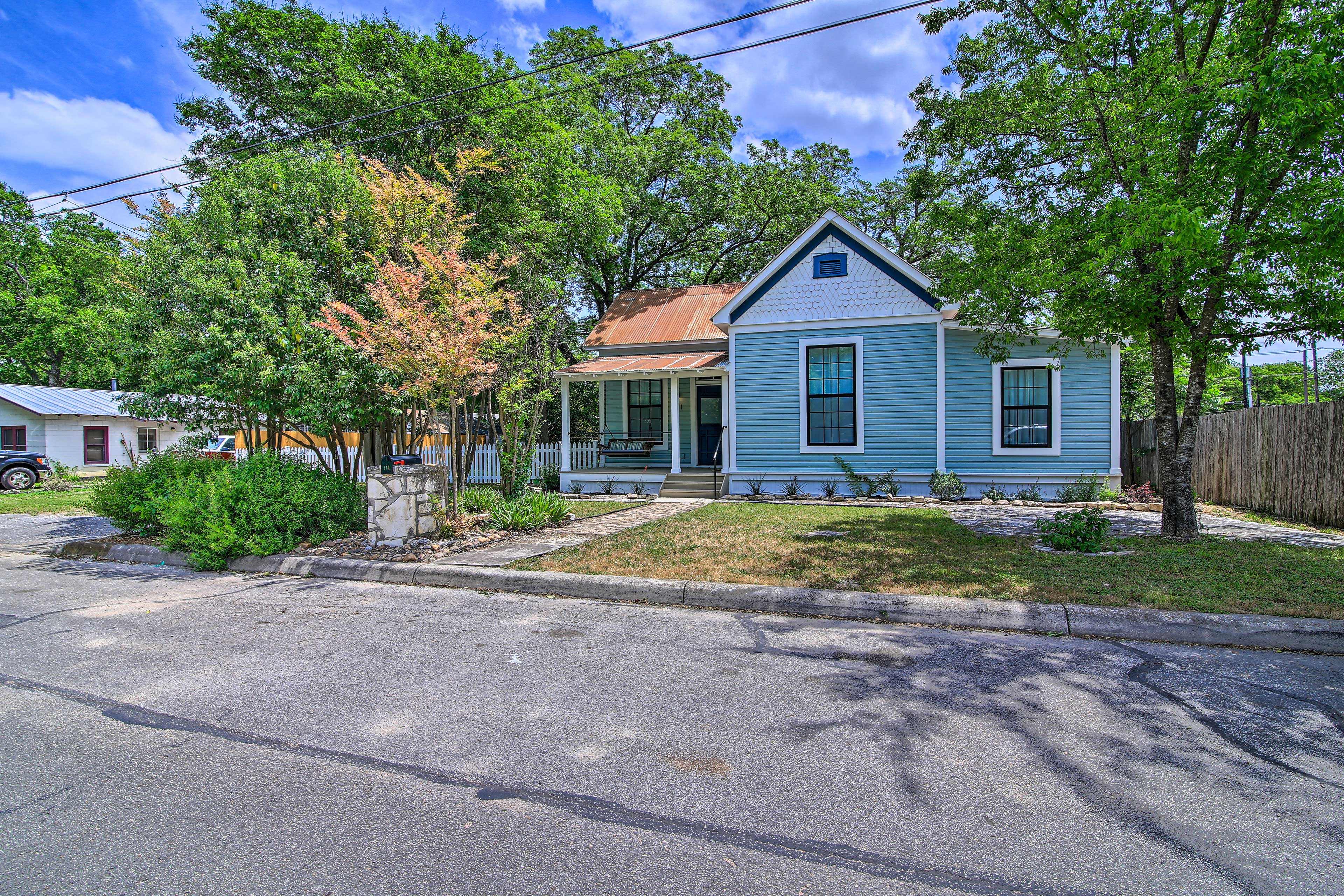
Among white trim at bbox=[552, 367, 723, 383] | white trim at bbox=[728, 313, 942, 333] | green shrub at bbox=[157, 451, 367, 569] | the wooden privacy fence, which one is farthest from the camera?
white trim at bbox=[552, 367, 723, 383]

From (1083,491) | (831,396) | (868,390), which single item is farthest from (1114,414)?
(831,396)

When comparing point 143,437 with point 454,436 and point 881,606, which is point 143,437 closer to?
point 454,436

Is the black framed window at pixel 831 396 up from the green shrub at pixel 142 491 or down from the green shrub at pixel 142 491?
up

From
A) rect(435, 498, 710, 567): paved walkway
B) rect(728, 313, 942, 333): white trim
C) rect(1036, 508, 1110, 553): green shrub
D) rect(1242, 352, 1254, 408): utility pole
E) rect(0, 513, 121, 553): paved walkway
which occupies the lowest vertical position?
rect(0, 513, 121, 553): paved walkway

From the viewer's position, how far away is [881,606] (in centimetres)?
594

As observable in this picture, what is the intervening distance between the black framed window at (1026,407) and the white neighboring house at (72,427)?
88.1 ft

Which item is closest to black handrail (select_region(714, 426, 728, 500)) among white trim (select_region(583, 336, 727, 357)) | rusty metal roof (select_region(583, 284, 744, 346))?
white trim (select_region(583, 336, 727, 357))

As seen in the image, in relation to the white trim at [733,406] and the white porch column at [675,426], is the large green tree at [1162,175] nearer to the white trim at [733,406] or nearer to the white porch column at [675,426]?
the white trim at [733,406]

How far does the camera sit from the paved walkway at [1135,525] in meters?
8.87

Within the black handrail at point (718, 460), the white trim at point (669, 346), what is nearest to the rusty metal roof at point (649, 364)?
the white trim at point (669, 346)

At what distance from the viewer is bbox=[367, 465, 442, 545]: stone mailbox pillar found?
8.63 m

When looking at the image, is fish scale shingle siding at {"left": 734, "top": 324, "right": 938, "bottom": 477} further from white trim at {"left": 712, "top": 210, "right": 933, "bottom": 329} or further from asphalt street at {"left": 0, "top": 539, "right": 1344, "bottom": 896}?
asphalt street at {"left": 0, "top": 539, "right": 1344, "bottom": 896}

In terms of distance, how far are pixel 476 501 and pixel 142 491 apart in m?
5.04

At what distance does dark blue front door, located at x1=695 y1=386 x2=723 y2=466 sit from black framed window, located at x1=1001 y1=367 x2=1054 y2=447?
6769 millimetres
